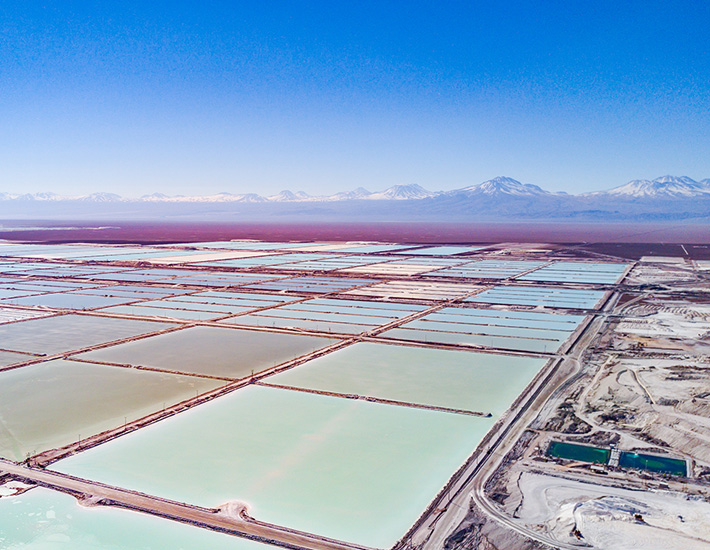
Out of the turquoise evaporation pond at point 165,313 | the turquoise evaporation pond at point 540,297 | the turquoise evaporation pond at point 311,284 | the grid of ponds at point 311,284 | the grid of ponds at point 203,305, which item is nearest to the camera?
the turquoise evaporation pond at point 165,313

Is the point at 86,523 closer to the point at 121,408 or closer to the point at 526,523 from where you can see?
the point at 121,408

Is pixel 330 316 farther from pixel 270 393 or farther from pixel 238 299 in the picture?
pixel 270 393

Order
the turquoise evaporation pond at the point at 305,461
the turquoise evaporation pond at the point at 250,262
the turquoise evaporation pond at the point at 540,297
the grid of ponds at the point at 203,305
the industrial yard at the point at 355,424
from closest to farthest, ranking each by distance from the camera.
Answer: the industrial yard at the point at 355,424
the turquoise evaporation pond at the point at 305,461
the grid of ponds at the point at 203,305
the turquoise evaporation pond at the point at 540,297
the turquoise evaporation pond at the point at 250,262

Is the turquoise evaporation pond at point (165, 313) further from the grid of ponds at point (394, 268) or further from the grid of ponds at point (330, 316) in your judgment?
the grid of ponds at point (394, 268)

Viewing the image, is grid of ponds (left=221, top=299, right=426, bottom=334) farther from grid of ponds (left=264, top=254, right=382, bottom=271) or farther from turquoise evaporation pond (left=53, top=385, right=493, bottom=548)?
grid of ponds (left=264, top=254, right=382, bottom=271)

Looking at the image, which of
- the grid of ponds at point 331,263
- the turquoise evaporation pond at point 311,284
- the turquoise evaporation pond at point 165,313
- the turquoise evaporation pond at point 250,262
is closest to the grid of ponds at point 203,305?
the turquoise evaporation pond at point 165,313

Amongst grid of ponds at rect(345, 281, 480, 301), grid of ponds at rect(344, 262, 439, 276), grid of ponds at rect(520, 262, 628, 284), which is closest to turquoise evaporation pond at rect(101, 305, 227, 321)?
grid of ponds at rect(345, 281, 480, 301)
